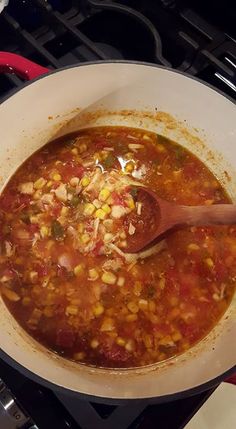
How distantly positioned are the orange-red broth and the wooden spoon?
0.04 meters

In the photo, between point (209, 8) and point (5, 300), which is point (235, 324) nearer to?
point (5, 300)

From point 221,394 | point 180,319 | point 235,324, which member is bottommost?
point 221,394

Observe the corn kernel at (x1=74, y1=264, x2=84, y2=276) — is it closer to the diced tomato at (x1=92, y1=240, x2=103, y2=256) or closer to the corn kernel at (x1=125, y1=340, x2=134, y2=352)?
the diced tomato at (x1=92, y1=240, x2=103, y2=256)

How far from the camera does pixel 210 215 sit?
4.98 feet

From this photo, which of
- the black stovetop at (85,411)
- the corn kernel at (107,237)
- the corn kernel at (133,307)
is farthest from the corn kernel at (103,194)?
the black stovetop at (85,411)

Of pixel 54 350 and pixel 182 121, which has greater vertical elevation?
pixel 182 121

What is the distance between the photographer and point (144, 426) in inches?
60.6

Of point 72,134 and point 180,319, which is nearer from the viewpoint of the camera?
point 180,319

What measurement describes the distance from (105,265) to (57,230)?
0.18 m

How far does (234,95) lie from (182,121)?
0.74 feet

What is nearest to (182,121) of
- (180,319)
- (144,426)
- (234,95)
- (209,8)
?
(234,95)

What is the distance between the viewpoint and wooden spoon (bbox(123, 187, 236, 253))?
151 centimetres

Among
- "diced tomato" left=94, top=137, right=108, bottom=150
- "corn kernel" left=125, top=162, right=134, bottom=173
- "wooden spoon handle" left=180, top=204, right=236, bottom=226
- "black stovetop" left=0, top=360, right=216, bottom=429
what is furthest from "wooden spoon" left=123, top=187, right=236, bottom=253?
"black stovetop" left=0, top=360, right=216, bottom=429

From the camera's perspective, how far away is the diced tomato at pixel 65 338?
155cm
